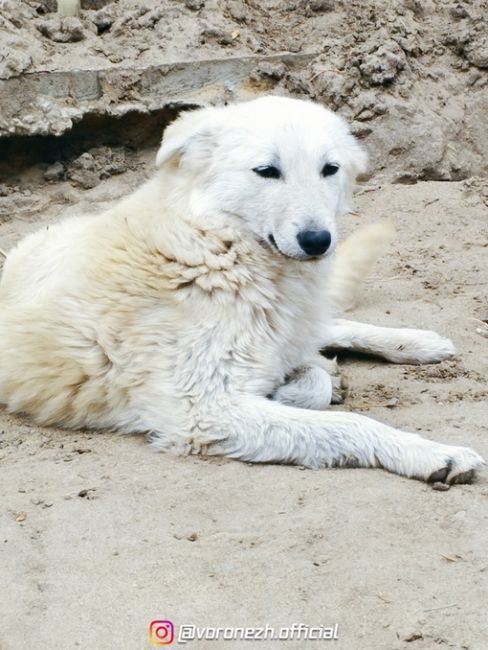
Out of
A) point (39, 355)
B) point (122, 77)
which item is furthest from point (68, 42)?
point (39, 355)

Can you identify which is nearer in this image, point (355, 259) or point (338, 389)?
point (338, 389)

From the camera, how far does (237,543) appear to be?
10.2 feet

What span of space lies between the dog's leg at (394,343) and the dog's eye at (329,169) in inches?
40.0

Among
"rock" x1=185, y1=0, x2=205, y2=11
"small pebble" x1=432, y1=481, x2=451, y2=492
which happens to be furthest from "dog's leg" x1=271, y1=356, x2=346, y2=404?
"rock" x1=185, y1=0, x2=205, y2=11

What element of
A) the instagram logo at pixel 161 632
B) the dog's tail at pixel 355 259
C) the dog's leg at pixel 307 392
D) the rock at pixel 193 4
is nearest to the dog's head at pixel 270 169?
the dog's leg at pixel 307 392

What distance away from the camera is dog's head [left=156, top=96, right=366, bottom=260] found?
4031 millimetres

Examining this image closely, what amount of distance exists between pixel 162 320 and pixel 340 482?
3.62ft

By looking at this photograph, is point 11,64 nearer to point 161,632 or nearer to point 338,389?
point 338,389

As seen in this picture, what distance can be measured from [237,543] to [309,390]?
133cm

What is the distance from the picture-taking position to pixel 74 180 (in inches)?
285

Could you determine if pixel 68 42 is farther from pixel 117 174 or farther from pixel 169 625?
Result: pixel 169 625

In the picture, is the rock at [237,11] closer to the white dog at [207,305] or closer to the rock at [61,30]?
the rock at [61,30]

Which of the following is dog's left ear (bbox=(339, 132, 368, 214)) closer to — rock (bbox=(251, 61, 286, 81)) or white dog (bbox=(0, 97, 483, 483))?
white dog (bbox=(0, 97, 483, 483))

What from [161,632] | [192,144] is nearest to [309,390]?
[192,144]
